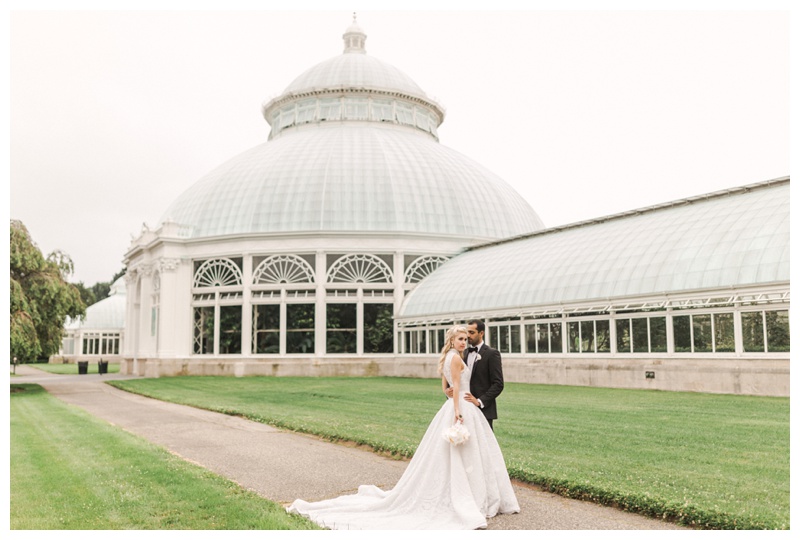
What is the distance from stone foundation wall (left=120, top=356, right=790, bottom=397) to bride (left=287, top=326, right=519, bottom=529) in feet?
55.2

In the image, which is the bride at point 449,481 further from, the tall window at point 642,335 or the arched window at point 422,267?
the arched window at point 422,267

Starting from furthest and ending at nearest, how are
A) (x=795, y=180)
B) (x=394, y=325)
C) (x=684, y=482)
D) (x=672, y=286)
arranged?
1. (x=394, y=325)
2. (x=672, y=286)
3. (x=795, y=180)
4. (x=684, y=482)

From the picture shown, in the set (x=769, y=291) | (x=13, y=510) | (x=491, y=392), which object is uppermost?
(x=769, y=291)

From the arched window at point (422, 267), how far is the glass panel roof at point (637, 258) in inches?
102

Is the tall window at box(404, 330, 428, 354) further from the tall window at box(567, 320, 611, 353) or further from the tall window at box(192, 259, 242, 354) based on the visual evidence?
the tall window at box(567, 320, 611, 353)

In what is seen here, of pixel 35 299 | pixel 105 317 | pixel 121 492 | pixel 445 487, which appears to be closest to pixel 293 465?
pixel 121 492

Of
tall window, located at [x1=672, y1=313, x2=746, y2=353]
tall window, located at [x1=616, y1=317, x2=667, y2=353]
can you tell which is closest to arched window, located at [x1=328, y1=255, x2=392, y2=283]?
tall window, located at [x1=616, y1=317, x2=667, y2=353]

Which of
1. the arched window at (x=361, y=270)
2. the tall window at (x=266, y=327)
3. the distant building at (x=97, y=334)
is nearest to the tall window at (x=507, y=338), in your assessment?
the arched window at (x=361, y=270)

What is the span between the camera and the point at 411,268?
43750 mm

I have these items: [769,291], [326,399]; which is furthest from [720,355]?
[326,399]

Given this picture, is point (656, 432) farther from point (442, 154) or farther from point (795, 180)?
point (442, 154)

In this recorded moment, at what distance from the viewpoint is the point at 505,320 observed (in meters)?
34.4

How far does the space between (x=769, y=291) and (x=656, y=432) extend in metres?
11.5

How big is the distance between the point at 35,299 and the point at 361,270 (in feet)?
60.5
